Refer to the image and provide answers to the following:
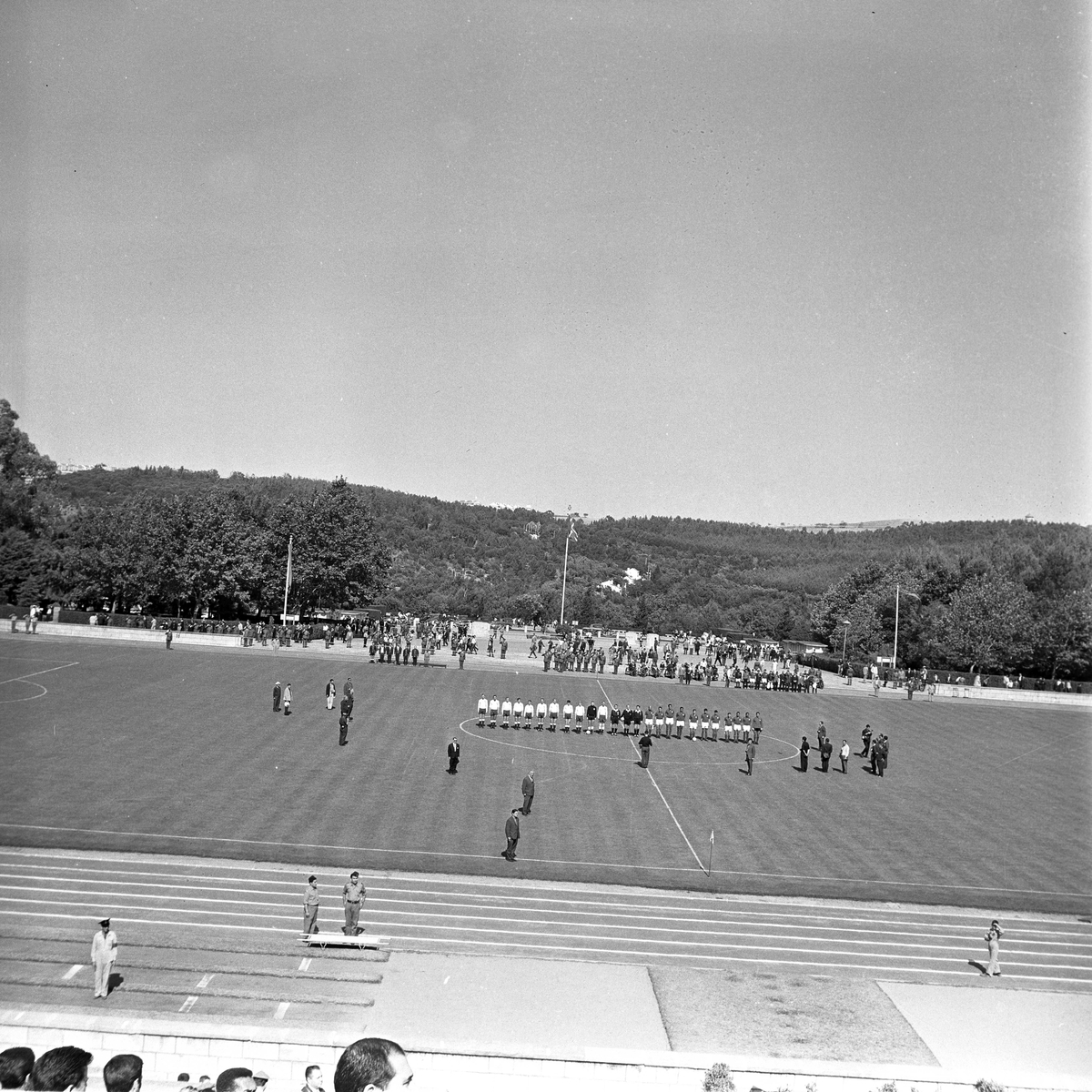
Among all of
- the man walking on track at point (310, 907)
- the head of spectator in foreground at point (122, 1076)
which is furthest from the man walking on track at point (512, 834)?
the head of spectator in foreground at point (122, 1076)

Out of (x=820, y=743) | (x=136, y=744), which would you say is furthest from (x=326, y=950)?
(x=820, y=743)

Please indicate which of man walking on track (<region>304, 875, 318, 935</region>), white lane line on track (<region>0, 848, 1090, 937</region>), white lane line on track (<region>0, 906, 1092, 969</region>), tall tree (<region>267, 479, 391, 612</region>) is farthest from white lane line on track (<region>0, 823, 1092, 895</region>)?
tall tree (<region>267, 479, 391, 612</region>)

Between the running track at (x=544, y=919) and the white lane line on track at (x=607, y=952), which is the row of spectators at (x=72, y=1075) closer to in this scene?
the running track at (x=544, y=919)

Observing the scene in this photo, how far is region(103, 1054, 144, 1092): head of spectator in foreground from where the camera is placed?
20.6ft

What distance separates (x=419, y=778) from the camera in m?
30.8

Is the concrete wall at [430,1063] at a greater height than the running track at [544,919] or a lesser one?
greater

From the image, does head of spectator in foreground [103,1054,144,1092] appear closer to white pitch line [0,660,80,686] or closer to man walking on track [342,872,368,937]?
man walking on track [342,872,368,937]

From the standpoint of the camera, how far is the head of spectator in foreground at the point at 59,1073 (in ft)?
19.7

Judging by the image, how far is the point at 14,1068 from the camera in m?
6.25

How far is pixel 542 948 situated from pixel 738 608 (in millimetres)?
108132

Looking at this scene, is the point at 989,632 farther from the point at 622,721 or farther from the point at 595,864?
the point at 595,864

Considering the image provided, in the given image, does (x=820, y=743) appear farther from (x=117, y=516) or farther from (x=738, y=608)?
(x=738, y=608)

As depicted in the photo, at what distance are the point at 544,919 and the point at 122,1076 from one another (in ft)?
47.0

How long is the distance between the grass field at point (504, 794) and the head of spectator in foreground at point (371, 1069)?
19002mm
